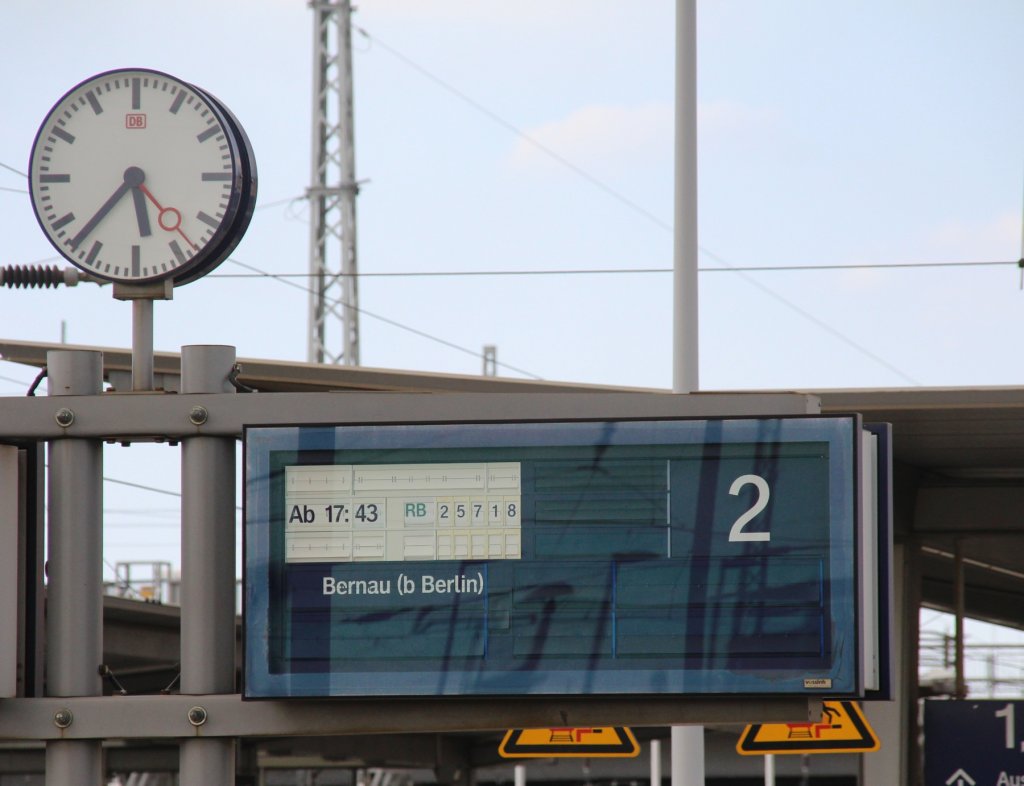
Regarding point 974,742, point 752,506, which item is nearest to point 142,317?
point 752,506

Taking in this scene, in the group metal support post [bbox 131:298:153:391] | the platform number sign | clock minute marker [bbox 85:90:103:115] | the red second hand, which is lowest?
the platform number sign

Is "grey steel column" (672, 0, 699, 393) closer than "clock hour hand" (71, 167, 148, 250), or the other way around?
"clock hour hand" (71, 167, 148, 250)

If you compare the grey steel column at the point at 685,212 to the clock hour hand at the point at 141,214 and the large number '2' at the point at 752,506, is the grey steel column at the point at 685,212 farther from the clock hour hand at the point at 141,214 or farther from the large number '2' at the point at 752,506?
the clock hour hand at the point at 141,214

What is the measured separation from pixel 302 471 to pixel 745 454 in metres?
2.07

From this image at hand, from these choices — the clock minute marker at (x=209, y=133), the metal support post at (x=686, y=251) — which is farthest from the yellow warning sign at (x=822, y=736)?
the clock minute marker at (x=209, y=133)

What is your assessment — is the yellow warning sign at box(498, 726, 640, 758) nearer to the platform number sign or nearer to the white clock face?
the platform number sign

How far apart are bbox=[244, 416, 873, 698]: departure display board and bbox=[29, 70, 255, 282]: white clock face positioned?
1334mm

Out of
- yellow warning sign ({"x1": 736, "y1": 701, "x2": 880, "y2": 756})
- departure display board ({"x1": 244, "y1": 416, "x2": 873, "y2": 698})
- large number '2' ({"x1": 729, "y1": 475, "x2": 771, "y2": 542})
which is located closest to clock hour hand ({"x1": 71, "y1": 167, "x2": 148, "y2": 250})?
departure display board ({"x1": 244, "y1": 416, "x2": 873, "y2": 698})

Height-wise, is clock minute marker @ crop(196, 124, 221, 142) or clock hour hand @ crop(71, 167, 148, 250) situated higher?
clock minute marker @ crop(196, 124, 221, 142)

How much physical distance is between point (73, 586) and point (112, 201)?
192 cm

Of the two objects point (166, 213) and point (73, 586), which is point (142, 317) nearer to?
point (166, 213)

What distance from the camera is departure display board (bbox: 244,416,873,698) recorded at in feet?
26.0

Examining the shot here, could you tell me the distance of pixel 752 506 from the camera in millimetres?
8047

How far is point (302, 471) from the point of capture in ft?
27.1
